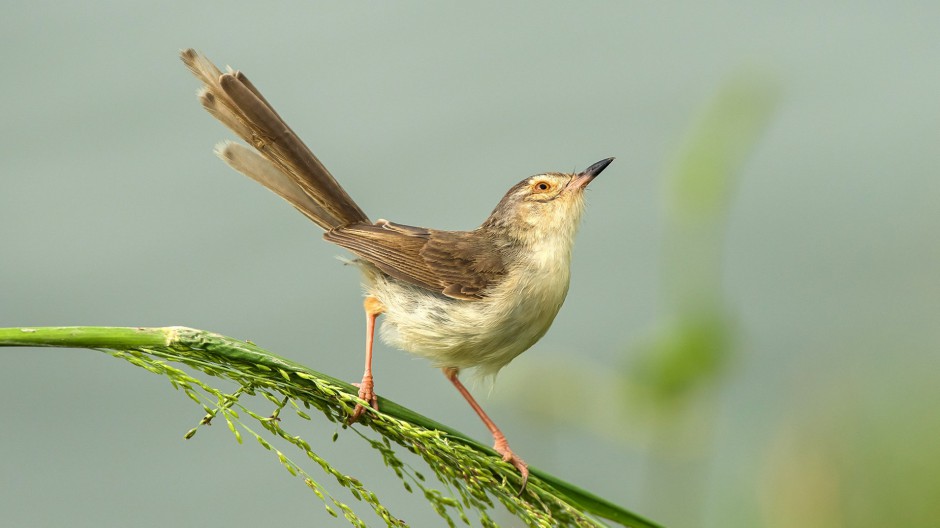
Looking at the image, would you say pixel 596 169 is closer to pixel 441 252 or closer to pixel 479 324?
pixel 441 252

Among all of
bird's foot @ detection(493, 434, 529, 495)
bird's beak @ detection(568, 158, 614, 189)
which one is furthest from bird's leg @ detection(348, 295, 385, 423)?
bird's beak @ detection(568, 158, 614, 189)

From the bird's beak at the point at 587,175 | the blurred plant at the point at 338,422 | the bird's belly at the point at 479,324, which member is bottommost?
the blurred plant at the point at 338,422

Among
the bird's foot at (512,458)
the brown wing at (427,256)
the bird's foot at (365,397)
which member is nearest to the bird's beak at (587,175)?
the brown wing at (427,256)

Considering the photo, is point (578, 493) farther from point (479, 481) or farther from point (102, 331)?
point (102, 331)

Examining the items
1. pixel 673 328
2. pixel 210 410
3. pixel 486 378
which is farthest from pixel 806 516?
pixel 210 410

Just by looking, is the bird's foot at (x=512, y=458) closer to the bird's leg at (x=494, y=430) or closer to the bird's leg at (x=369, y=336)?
the bird's leg at (x=494, y=430)

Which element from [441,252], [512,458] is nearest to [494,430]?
[512,458]
